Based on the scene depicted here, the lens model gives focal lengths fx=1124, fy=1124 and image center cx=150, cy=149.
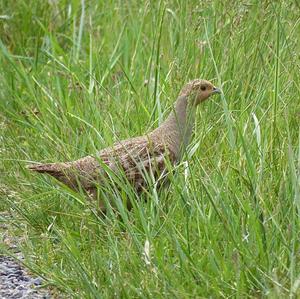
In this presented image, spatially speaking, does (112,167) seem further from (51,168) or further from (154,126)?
(154,126)

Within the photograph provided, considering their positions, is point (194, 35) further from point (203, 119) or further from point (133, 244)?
point (133, 244)

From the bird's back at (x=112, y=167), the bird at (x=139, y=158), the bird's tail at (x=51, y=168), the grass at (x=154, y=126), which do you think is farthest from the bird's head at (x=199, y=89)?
the bird's tail at (x=51, y=168)

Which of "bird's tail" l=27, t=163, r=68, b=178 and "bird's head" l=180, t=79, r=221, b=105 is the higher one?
"bird's head" l=180, t=79, r=221, b=105

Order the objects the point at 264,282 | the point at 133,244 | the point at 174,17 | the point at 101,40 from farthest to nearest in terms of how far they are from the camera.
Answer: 1. the point at 101,40
2. the point at 174,17
3. the point at 133,244
4. the point at 264,282

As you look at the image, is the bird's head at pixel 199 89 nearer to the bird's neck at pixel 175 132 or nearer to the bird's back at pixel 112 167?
the bird's neck at pixel 175 132

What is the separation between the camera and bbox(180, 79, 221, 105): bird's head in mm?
6402

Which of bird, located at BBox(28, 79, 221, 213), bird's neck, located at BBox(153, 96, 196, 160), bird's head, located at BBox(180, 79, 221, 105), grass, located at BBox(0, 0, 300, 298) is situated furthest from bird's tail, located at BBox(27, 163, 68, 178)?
bird's head, located at BBox(180, 79, 221, 105)

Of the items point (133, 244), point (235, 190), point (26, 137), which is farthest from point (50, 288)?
point (26, 137)

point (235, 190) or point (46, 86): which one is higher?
point (235, 190)

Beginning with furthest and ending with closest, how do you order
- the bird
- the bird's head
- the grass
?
1. the bird's head
2. the bird
3. the grass

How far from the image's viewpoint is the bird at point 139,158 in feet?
19.4

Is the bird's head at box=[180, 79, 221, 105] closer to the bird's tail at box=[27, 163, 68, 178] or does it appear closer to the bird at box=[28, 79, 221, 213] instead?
the bird at box=[28, 79, 221, 213]

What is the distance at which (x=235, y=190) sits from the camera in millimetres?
5059

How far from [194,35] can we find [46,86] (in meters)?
1.23
